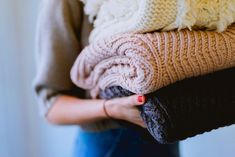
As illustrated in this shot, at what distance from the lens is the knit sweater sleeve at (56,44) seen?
61 centimetres

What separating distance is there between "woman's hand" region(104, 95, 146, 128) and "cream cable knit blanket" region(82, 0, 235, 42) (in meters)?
0.09

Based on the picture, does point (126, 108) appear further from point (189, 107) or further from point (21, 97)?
point (21, 97)

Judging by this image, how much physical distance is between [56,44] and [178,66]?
0.29 metres

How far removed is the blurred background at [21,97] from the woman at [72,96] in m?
0.42

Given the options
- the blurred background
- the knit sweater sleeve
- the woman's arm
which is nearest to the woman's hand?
the woman's arm

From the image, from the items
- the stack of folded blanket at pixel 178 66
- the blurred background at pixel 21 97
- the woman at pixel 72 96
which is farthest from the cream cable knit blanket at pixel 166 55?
the blurred background at pixel 21 97

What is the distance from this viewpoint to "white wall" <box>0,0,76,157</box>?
1.07 m

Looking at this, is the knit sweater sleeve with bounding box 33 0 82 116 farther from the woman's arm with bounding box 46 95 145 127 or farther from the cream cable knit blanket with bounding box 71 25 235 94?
the cream cable knit blanket with bounding box 71 25 235 94

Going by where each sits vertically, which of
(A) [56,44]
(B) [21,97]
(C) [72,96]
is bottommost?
(B) [21,97]

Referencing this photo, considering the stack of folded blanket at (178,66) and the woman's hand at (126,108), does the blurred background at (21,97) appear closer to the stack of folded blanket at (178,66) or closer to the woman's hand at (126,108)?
the woman's hand at (126,108)

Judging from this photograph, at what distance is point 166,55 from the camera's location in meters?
0.41

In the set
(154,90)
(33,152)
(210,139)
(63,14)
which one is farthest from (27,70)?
(154,90)

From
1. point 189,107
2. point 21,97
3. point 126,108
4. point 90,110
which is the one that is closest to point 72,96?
point 90,110

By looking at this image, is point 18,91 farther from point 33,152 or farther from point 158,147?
point 158,147
